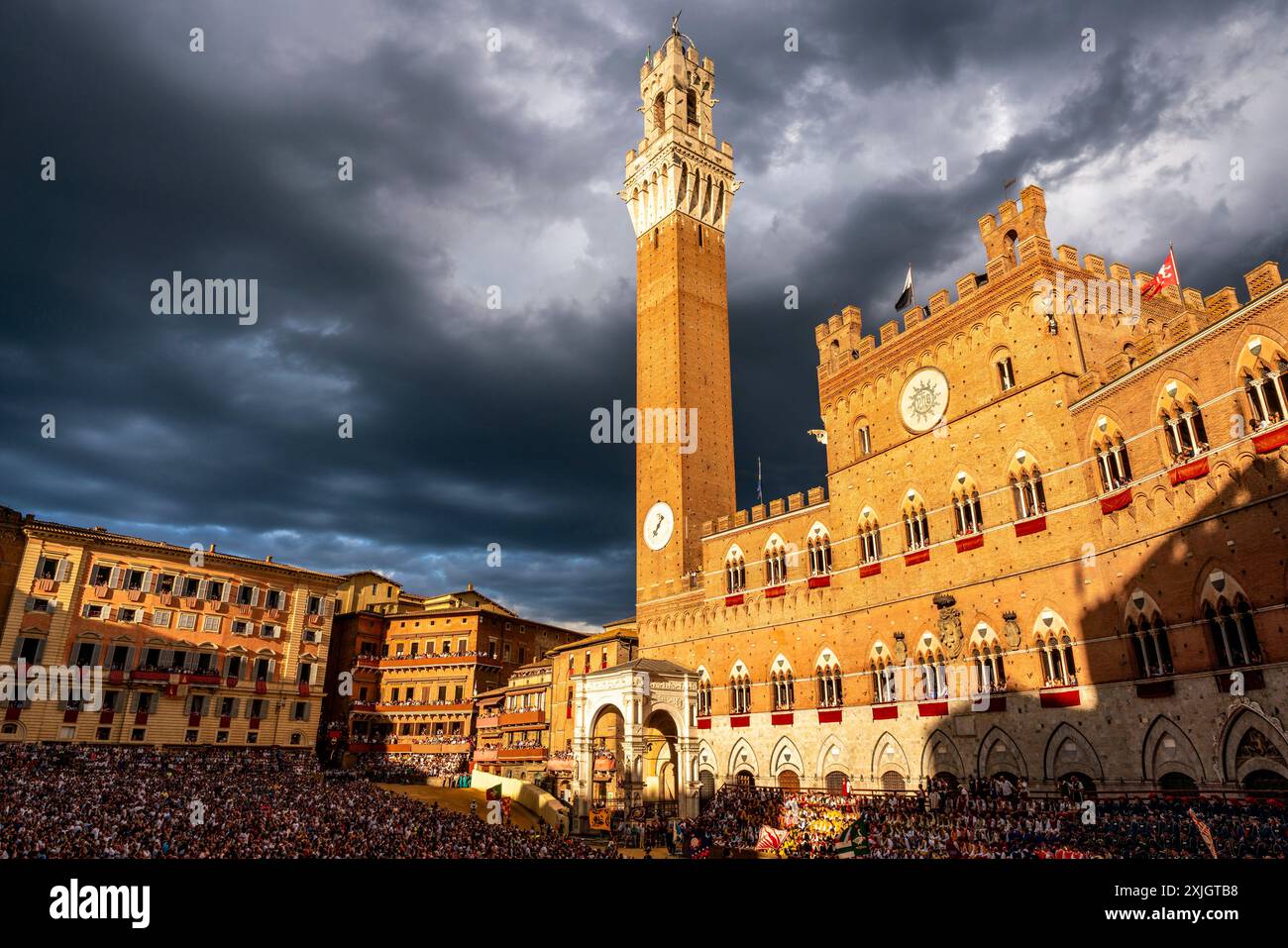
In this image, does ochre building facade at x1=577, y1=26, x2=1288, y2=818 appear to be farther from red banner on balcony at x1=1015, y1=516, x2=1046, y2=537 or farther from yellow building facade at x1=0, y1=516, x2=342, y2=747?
yellow building facade at x1=0, y1=516, x2=342, y2=747

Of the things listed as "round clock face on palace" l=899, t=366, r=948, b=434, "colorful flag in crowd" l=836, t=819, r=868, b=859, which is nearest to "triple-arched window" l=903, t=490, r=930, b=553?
"round clock face on palace" l=899, t=366, r=948, b=434

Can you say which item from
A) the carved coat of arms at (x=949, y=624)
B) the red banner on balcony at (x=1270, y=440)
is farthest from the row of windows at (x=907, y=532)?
the red banner on balcony at (x=1270, y=440)

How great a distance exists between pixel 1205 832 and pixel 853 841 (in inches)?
395

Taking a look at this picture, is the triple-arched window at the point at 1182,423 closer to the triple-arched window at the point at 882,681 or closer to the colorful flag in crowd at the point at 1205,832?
the colorful flag in crowd at the point at 1205,832

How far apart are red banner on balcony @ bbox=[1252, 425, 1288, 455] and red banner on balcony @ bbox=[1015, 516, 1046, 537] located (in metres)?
8.04

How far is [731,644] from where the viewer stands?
140ft

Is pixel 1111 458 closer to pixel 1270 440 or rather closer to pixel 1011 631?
pixel 1270 440

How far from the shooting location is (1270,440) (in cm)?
2147

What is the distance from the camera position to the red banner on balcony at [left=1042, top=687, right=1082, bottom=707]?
26.7 metres

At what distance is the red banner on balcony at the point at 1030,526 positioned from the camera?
29.2 m

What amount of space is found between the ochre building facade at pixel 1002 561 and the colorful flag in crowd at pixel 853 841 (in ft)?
20.2

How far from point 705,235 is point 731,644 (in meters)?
31.3
